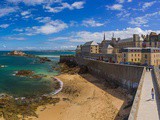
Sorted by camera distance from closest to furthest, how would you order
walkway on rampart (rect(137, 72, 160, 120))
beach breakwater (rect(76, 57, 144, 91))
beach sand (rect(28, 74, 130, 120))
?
walkway on rampart (rect(137, 72, 160, 120)) < beach sand (rect(28, 74, 130, 120)) < beach breakwater (rect(76, 57, 144, 91))

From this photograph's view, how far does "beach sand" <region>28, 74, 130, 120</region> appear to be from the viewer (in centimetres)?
1888

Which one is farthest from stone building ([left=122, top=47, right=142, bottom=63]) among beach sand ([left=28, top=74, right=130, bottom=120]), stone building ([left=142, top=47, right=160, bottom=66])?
beach sand ([left=28, top=74, right=130, bottom=120])

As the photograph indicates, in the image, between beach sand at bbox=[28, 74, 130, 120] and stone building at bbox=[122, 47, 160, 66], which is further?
stone building at bbox=[122, 47, 160, 66]

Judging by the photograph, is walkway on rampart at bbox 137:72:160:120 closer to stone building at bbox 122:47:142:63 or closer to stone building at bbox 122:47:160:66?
stone building at bbox 122:47:160:66

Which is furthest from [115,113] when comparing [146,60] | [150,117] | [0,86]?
[146,60]

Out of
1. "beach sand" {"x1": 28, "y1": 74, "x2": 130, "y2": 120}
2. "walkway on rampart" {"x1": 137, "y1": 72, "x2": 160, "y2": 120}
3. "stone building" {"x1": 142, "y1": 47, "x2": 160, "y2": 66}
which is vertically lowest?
"beach sand" {"x1": 28, "y1": 74, "x2": 130, "y2": 120}

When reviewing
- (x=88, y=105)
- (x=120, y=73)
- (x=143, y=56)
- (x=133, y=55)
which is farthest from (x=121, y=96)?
(x=133, y=55)

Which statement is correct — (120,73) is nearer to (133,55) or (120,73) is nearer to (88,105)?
(88,105)

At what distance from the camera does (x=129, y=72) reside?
91.6 ft

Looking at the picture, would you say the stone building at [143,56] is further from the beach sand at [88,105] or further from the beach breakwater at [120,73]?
the beach sand at [88,105]

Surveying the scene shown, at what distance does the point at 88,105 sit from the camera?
22.2 metres

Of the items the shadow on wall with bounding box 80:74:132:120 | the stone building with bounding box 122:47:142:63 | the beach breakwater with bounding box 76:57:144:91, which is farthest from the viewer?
the stone building with bounding box 122:47:142:63

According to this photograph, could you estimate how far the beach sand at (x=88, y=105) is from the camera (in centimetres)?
1888

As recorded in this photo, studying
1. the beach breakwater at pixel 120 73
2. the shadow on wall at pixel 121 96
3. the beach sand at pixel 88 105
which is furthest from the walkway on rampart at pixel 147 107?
the beach breakwater at pixel 120 73
